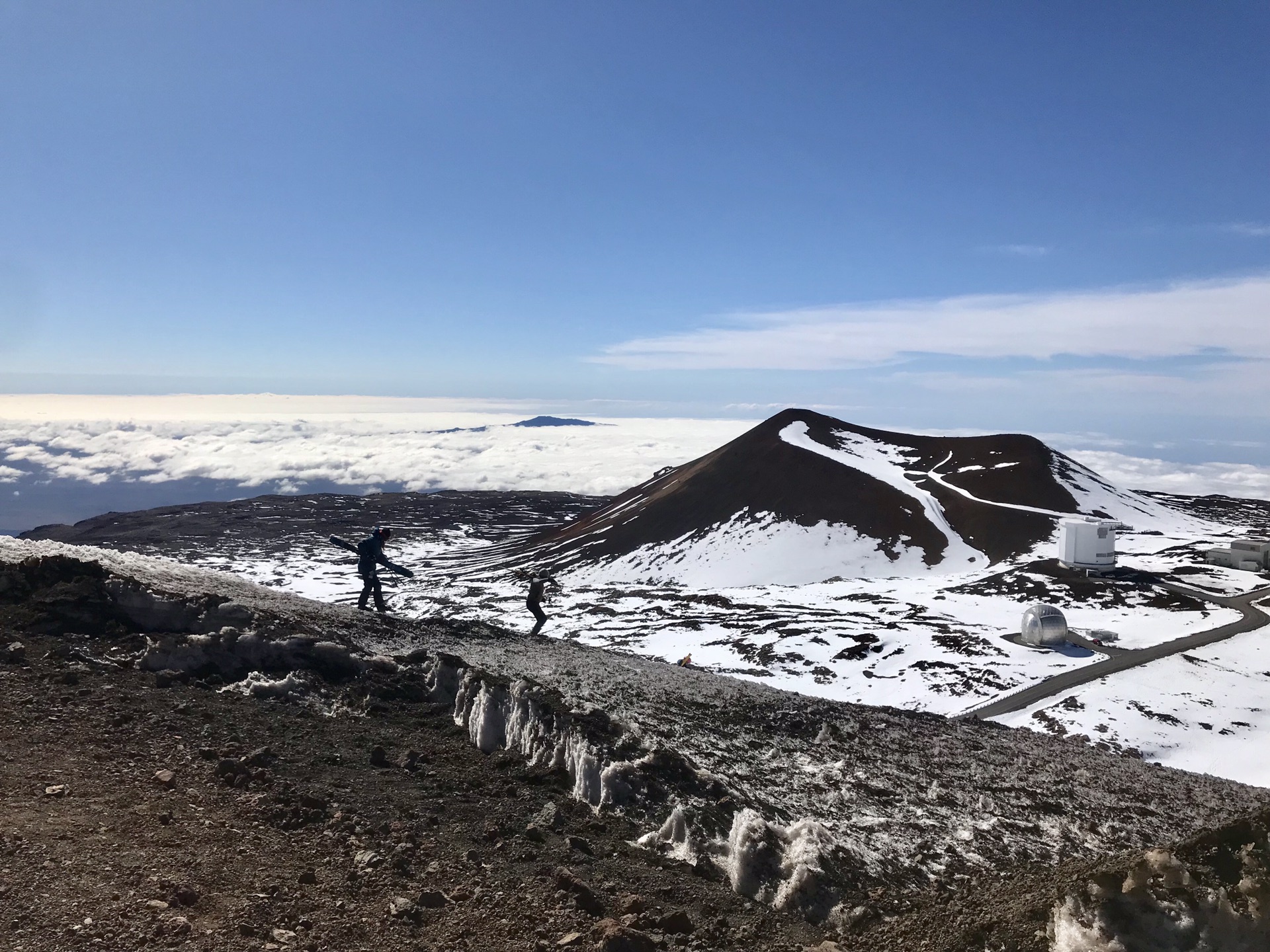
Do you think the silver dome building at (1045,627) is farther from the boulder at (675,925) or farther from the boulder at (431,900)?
the boulder at (431,900)

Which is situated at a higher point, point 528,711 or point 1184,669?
point 528,711

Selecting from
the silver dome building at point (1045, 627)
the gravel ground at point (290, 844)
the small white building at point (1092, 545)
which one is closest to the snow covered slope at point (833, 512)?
the small white building at point (1092, 545)

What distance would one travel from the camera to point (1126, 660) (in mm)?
39344

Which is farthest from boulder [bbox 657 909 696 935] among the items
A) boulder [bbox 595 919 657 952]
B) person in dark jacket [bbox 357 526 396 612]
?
person in dark jacket [bbox 357 526 396 612]

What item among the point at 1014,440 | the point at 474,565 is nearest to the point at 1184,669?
the point at 1014,440

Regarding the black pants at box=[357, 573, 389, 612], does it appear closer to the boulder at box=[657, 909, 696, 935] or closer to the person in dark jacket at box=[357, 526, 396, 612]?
the person in dark jacket at box=[357, 526, 396, 612]

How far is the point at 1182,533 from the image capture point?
81.2 meters

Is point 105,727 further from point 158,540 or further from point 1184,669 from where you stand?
point 158,540

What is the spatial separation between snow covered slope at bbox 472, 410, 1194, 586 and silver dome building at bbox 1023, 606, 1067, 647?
29736 mm

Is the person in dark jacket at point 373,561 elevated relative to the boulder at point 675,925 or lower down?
elevated

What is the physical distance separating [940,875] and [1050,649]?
37.7m

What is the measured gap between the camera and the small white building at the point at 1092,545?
5925cm

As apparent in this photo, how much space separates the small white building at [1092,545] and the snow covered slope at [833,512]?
12.1m

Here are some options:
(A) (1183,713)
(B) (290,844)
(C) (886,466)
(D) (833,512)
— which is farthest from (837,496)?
(B) (290,844)
